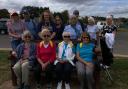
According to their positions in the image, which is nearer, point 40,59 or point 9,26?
point 40,59

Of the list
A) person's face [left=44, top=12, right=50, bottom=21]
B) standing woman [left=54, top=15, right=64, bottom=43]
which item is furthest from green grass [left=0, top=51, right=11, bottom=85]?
person's face [left=44, top=12, right=50, bottom=21]

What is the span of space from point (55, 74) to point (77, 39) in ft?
4.56

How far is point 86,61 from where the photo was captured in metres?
7.87

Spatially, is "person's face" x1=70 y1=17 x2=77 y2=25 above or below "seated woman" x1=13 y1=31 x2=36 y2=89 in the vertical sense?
above

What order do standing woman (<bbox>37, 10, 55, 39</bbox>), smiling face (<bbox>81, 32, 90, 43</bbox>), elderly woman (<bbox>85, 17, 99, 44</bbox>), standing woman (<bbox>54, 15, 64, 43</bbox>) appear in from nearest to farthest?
smiling face (<bbox>81, 32, 90, 43</bbox>) < standing woman (<bbox>37, 10, 55, 39</bbox>) < standing woman (<bbox>54, 15, 64, 43</bbox>) < elderly woman (<bbox>85, 17, 99, 44</bbox>)

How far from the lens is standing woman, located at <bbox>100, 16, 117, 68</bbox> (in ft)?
32.4

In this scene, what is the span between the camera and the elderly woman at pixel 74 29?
876 centimetres

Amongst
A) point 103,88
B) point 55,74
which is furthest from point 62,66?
point 103,88

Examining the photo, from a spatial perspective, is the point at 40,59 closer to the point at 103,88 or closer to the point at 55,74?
the point at 55,74

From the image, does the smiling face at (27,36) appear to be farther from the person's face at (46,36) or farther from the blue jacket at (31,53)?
the person's face at (46,36)

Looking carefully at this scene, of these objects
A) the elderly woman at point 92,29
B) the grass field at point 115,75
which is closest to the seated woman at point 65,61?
the grass field at point 115,75

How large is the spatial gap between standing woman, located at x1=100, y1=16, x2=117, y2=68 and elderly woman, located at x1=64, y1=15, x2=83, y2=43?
1315mm

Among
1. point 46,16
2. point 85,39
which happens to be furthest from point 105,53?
point 46,16

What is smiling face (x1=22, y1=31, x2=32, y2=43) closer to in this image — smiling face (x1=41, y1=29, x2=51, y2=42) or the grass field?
smiling face (x1=41, y1=29, x2=51, y2=42)
